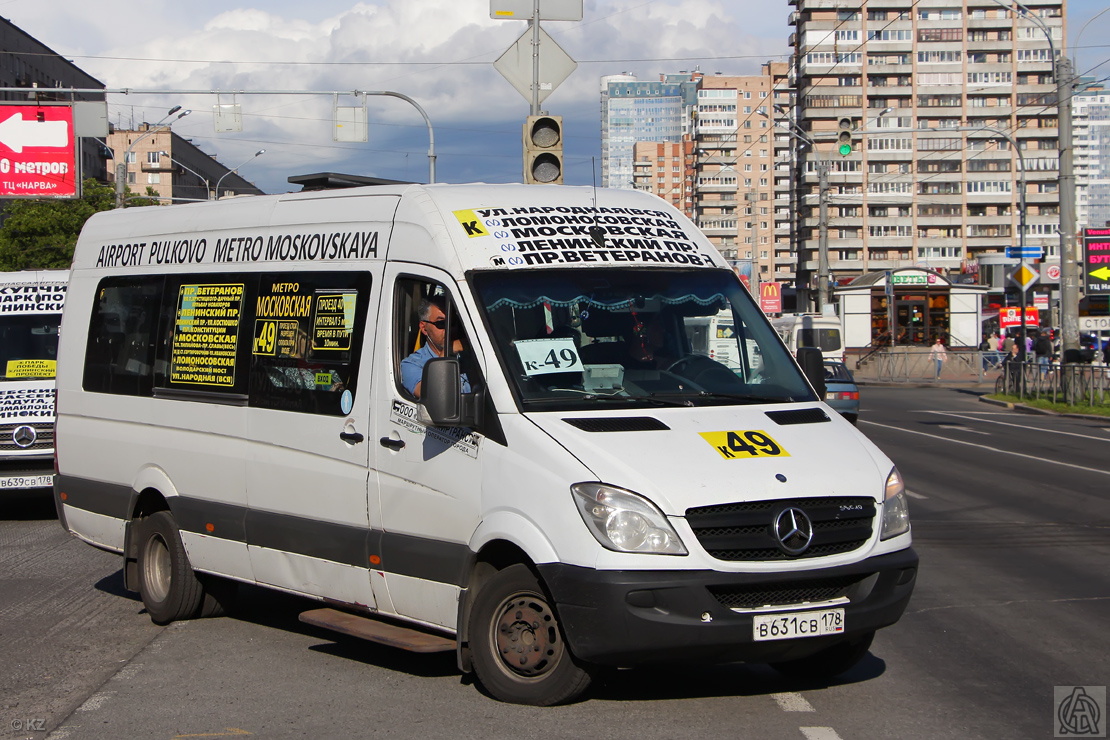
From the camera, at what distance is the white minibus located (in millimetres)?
5504

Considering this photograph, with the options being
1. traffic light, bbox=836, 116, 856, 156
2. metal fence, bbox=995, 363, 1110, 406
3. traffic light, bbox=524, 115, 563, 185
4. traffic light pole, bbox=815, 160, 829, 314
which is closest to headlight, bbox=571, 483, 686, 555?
traffic light, bbox=524, 115, 563, 185

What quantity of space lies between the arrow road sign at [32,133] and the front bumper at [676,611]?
130ft

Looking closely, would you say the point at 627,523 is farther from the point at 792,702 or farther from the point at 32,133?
the point at 32,133

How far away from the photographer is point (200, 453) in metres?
7.97

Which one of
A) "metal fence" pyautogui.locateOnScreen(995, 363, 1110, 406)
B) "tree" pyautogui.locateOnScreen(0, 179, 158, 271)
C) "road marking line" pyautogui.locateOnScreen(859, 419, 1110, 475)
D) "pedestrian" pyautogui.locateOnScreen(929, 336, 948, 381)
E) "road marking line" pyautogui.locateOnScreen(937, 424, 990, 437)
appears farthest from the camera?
"tree" pyautogui.locateOnScreen(0, 179, 158, 271)

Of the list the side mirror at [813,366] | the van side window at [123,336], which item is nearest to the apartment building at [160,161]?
the van side window at [123,336]

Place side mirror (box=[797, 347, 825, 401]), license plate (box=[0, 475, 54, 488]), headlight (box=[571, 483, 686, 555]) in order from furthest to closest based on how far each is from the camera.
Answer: license plate (box=[0, 475, 54, 488]) < side mirror (box=[797, 347, 825, 401]) < headlight (box=[571, 483, 686, 555])

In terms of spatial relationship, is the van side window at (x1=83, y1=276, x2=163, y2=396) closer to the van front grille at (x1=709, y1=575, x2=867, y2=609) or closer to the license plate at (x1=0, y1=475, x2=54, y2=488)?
the van front grille at (x1=709, y1=575, x2=867, y2=609)

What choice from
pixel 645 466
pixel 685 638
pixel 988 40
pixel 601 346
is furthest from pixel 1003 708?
pixel 988 40

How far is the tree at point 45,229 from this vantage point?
69875 mm

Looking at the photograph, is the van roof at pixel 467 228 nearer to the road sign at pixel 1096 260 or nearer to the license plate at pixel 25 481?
the license plate at pixel 25 481

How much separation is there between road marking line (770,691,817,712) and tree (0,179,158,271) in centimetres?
Answer: 6831

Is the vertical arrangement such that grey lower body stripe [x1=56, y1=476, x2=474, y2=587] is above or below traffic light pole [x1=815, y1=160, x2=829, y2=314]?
below

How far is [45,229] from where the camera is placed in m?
70.7
